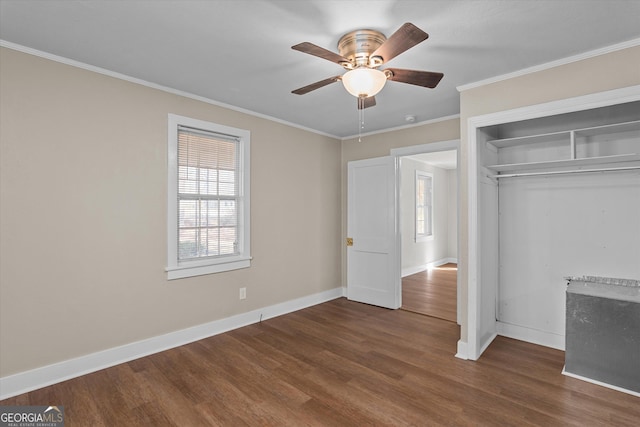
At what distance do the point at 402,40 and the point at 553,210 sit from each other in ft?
8.47

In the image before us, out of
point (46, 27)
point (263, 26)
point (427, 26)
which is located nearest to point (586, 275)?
point (427, 26)

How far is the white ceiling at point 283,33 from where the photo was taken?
1884mm

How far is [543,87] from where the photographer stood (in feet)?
8.64

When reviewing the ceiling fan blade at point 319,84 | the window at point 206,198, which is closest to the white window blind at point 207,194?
the window at point 206,198

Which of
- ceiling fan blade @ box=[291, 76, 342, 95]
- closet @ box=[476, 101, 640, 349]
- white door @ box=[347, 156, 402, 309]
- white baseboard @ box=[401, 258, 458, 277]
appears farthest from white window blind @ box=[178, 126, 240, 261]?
white baseboard @ box=[401, 258, 458, 277]

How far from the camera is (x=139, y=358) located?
9.57ft

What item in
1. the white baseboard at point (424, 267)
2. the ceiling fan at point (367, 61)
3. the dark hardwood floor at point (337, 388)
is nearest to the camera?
the ceiling fan at point (367, 61)

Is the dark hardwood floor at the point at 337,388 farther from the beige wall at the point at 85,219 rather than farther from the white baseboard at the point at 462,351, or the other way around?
the beige wall at the point at 85,219

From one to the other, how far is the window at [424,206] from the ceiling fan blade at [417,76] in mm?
5337

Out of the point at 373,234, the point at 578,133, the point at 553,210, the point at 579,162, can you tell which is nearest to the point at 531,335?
the point at 553,210

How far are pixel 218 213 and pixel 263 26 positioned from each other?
83.3 inches

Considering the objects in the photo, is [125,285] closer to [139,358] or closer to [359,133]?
[139,358]

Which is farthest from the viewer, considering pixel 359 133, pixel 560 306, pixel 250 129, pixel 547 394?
pixel 359 133

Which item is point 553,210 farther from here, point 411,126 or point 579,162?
point 411,126
